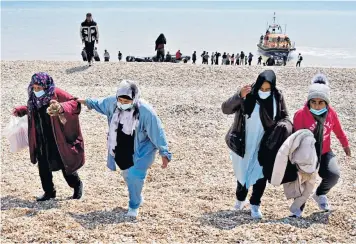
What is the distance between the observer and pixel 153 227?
4.50m

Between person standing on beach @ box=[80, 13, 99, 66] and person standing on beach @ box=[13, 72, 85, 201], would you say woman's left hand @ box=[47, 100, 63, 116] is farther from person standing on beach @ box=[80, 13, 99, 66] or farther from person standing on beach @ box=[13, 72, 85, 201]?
person standing on beach @ box=[80, 13, 99, 66]

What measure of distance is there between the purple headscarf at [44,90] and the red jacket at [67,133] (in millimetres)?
88

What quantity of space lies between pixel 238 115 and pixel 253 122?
0.18 metres

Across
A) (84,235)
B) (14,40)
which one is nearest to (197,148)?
(84,235)

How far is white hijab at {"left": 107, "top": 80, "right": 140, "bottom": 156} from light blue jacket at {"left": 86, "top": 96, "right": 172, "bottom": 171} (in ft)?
0.19

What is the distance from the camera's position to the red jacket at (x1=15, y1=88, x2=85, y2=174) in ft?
16.5

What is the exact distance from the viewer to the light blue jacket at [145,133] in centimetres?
458

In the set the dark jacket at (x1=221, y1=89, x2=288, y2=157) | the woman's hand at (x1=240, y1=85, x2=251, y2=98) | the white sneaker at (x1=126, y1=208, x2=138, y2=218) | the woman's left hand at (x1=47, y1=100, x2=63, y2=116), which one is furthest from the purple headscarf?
the woman's hand at (x1=240, y1=85, x2=251, y2=98)

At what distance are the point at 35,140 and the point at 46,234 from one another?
1262mm

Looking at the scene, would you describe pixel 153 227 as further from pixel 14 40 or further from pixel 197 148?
pixel 14 40

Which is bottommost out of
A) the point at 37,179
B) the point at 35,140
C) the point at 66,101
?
the point at 37,179

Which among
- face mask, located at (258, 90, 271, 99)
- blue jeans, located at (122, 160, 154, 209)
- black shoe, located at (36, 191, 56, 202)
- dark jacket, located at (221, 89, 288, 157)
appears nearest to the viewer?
face mask, located at (258, 90, 271, 99)

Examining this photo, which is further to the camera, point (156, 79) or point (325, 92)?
point (156, 79)

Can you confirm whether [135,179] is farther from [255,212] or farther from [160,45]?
[160,45]
